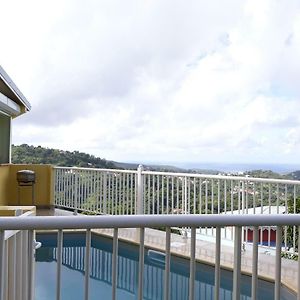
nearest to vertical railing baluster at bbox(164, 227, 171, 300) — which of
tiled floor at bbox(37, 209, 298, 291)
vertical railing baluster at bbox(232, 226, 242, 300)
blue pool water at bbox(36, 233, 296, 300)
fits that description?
vertical railing baluster at bbox(232, 226, 242, 300)

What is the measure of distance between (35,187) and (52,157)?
1.56 m

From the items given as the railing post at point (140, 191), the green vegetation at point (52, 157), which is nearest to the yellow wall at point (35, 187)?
the green vegetation at point (52, 157)

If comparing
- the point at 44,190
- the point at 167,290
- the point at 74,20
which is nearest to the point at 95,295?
the point at 167,290

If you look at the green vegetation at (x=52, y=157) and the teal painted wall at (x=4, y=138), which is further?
the green vegetation at (x=52, y=157)

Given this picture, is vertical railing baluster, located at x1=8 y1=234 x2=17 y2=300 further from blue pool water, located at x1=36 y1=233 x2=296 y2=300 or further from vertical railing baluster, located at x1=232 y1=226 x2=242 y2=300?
blue pool water, located at x1=36 y1=233 x2=296 y2=300

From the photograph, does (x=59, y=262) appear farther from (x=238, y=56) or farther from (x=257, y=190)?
(x=238, y=56)

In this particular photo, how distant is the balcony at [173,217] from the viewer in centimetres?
179

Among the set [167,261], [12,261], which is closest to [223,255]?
[12,261]

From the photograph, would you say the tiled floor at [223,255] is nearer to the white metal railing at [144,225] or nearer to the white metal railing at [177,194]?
the white metal railing at [177,194]

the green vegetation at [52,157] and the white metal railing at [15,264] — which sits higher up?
the green vegetation at [52,157]

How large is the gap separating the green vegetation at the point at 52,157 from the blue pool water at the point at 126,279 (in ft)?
16.7

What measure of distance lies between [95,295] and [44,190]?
6194 millimetres

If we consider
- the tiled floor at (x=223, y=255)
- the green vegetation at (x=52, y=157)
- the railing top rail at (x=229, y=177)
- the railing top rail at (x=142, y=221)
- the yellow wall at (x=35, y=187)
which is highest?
the green vegetation at (x=52, y=157)

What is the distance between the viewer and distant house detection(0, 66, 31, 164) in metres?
8.69
